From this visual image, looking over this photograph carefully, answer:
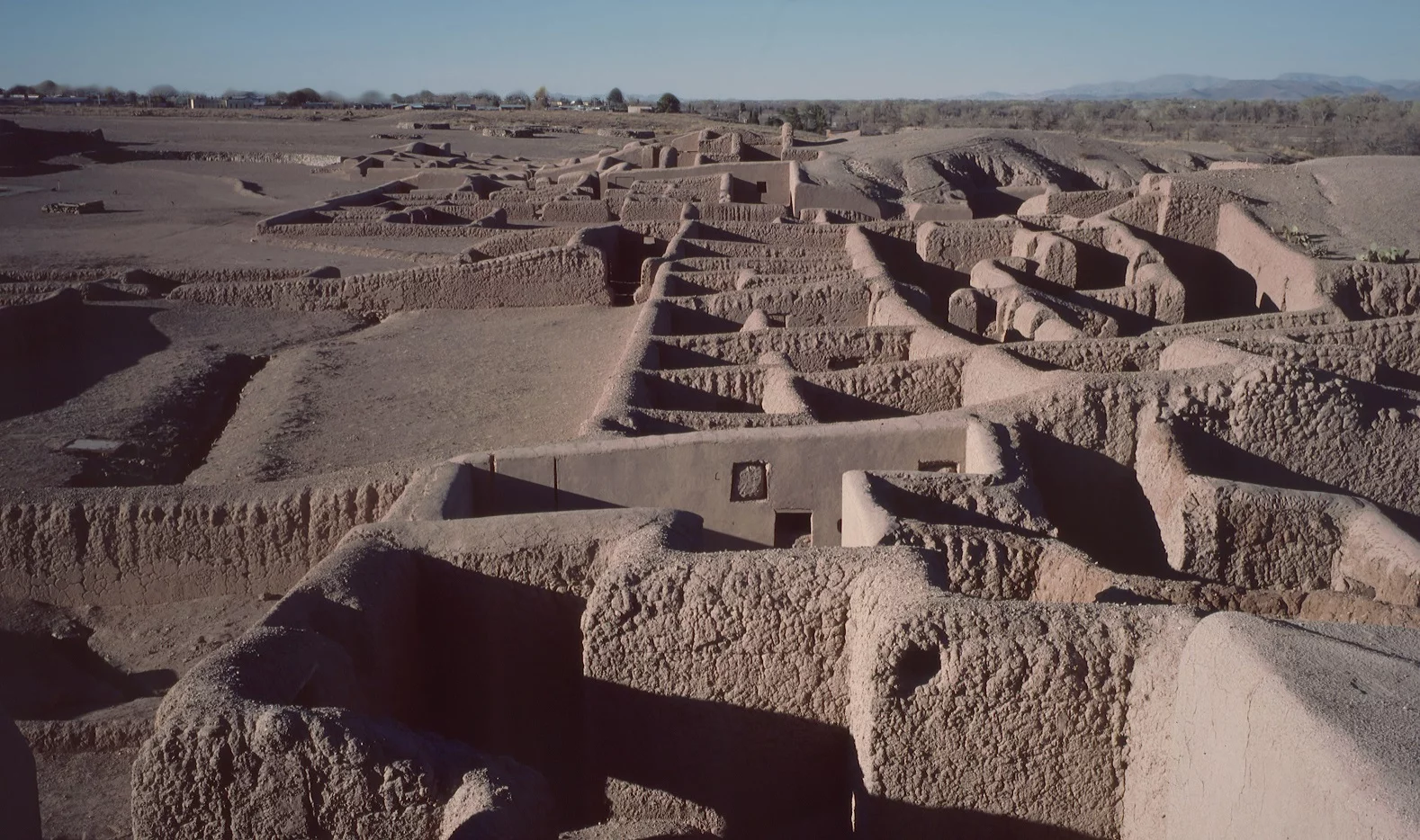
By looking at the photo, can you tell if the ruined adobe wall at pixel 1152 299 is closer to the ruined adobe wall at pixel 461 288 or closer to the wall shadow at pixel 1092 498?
the wall shadow at pixel 1092 498

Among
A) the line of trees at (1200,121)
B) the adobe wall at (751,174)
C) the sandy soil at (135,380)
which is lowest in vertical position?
the sandy soil at (135,380)

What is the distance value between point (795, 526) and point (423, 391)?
648 cm

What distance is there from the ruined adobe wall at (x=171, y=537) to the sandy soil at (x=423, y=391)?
3.74 ft

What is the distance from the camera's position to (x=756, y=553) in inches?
198

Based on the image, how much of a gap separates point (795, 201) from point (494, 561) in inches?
690

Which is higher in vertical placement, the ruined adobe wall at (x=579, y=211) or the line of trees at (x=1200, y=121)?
the line of trees at (x=1200, y=121)

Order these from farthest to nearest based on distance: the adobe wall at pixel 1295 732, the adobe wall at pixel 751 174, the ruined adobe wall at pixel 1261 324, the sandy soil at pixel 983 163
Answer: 1. the adobe wall at pixel 751 174
2. the sandy soil at pixel 983 163
3. the ruined adobe wall at pixel 1261 324
4. the adobe wall at pixel 1295 732

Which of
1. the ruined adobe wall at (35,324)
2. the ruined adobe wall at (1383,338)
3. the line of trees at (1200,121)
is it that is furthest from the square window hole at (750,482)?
the line of trees at (1200,121)

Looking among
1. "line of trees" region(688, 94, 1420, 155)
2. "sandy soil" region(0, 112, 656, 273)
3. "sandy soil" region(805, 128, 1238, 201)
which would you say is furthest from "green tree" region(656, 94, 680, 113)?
"sandy soil" region(805, 128, 1238, 201)

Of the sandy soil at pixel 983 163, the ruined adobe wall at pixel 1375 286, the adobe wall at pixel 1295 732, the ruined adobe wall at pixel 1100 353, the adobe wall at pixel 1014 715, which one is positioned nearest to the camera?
the adobe wall at pixel 1295 732

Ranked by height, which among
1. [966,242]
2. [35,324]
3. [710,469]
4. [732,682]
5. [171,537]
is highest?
[966,242]

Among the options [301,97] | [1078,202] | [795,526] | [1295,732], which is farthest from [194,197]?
[301,97]

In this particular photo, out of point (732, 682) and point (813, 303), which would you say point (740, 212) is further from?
point (732, 682)

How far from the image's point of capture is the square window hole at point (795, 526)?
7312mm
